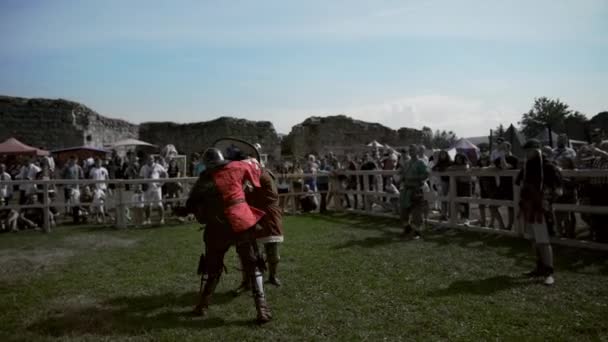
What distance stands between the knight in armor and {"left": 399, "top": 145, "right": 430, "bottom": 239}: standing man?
482 centimetres

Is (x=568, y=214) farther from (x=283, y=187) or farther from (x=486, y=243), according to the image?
(x=283, y=187)

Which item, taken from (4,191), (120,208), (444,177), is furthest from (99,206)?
(444,177)

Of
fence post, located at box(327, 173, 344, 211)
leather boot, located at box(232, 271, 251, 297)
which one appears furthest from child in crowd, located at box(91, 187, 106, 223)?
leather boot, located at box(232, 271, 251, 297)

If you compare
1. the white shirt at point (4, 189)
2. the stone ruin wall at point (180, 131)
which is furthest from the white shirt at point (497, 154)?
the stone ruin wall at point (180, 131)

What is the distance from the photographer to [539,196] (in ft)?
18.6

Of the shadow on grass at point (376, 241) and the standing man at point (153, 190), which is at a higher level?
the standing man at point (153, 190)

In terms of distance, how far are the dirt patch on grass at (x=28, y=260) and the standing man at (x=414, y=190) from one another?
21.0ft

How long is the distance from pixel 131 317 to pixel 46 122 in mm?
19241

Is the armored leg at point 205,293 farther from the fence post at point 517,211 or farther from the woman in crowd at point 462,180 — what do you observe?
the woman in crowd at point 462,180

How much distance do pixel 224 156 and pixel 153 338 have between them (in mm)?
Result: 2120

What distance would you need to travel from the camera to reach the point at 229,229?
15.5 feet

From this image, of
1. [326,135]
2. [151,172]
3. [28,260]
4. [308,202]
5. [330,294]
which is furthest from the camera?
[326,135]

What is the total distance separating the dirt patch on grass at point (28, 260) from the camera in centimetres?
701

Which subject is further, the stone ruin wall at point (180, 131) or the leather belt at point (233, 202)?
the stone ruin wall at point (180, 131)
